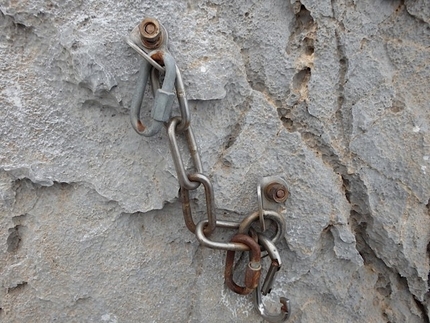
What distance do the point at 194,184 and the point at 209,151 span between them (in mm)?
96

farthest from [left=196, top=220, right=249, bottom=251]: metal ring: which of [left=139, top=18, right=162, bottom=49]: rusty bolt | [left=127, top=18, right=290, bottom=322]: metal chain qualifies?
[left=139, top=18, right=162, bottom=49]: rusty bolt

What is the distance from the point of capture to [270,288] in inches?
32.1

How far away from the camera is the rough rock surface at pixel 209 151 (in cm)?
74

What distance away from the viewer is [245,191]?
802mm

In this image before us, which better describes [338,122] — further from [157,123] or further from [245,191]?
[157,123]

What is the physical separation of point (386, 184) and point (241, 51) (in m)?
0.41

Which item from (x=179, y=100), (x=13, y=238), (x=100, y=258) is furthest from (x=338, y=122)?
(x=13, y=238)

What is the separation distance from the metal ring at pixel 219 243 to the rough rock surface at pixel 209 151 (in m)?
0.04

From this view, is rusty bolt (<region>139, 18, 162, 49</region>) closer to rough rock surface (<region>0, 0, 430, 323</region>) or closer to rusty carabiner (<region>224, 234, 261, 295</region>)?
rough rock surface (<region>0, 0, 430, 323</region>)

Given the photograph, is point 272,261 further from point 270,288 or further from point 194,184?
point 194,184

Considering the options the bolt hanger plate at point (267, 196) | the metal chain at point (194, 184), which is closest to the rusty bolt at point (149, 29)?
the metal chain at point (194, 184)

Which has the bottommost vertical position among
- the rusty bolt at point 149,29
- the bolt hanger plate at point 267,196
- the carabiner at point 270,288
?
the carabiner at point 270,288

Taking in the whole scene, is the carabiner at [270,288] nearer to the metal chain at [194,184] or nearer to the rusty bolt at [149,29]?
the metal chain at [194,184]

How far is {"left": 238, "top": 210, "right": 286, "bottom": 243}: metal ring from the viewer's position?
2.52 feet
